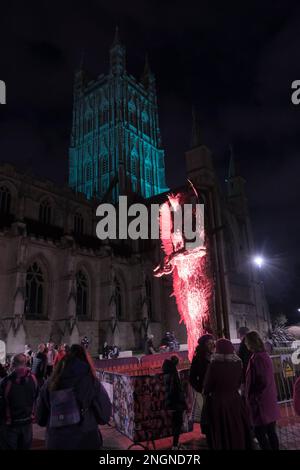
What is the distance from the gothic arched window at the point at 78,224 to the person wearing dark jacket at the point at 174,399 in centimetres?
2936

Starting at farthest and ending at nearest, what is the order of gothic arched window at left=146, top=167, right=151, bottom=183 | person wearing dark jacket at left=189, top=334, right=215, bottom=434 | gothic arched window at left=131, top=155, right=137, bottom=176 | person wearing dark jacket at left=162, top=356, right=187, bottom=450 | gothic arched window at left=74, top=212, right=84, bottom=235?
gothic arched window at left=146, top=167, right=151, bottom=183
gothic arched window at left=131, top=155, right=137, bottom=176
gothic arched window at left=74, top=212, right=84, bottom=235
person wearing dark jacket at left=162, top=356, right=187, bottom=450
person wearing dark jacket at left=189, top=334, right=215, bottom=434

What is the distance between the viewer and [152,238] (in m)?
34.2

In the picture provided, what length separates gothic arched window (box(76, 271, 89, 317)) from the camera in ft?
87.6

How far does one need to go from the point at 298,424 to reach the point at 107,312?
70.4 ft

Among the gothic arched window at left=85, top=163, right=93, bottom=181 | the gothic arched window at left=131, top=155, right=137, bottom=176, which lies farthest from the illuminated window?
the gothic arched window at left=131, top=155, right=137, bottom=176

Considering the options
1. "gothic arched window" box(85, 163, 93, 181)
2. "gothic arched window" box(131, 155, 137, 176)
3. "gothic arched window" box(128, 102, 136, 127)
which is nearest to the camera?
"gothic arched window" box(131, 155, 137, 176)

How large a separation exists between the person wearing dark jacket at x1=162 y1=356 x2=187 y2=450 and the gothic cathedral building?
7.81 metres

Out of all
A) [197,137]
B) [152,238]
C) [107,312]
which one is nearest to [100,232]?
[152,238]

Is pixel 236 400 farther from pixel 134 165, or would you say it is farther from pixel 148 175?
pixel 148 175

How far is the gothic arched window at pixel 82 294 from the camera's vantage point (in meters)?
26.7

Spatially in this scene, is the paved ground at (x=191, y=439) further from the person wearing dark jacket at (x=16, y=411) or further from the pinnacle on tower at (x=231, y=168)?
the pinnacle on tower at (x=231, y=168)

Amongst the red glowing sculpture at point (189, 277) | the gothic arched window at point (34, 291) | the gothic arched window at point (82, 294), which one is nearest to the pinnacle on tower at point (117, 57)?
the gothic arched window at point (82, 294)

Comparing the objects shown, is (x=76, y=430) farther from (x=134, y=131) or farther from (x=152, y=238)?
(x=134, y=131)

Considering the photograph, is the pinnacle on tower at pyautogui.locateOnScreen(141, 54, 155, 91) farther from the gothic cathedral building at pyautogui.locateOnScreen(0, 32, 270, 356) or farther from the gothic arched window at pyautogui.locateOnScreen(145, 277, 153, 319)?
the gothic arched window at pyautogui.locateOnScreen(145, 277, 153, 319)
